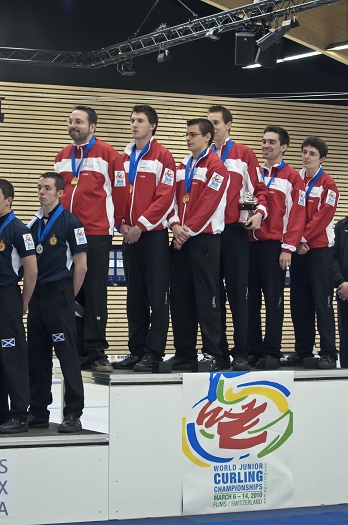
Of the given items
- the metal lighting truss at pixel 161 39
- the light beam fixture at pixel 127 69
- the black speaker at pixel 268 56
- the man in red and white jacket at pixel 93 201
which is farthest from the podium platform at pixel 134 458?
the light beam fixture at pixel 127 69

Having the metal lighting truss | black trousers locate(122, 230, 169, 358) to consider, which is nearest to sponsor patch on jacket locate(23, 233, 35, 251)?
black trousers locate(122, 230, 169, 358)

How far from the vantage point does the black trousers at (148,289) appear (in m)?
5.66

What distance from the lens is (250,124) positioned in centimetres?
1474

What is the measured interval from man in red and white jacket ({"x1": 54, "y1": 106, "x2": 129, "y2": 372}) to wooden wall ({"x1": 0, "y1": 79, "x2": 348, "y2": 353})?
7.90m

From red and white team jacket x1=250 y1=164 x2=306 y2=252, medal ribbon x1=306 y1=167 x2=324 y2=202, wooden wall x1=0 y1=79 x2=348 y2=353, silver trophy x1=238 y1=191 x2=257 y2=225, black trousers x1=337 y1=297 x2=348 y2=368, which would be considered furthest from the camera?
wooden wall x1=0 y1=79 x2=348 y2=353

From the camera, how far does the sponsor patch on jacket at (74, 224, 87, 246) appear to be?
5.10 meters

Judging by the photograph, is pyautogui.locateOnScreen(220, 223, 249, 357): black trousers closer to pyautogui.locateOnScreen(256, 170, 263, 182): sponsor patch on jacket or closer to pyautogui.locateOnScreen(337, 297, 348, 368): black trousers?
Result: pyautogui.locateOnScreen(256, 170, 263, 182): sponsor patch on jacket

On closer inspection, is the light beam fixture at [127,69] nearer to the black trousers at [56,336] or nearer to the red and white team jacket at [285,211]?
the red and white team jacket at [285,211]

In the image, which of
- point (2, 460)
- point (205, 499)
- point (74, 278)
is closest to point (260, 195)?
point (74, 278)

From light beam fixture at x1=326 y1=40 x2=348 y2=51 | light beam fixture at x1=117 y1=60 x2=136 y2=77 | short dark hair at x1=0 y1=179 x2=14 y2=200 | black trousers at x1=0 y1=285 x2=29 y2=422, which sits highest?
light beam fixture at x1=326 y1=40 x2=348 y2=51

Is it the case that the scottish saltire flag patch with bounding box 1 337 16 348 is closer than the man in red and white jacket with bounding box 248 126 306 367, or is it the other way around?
the scottish saltire flag patch with bounding box 1 337 16 348

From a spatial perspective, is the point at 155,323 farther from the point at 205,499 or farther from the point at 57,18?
the point at 57,18

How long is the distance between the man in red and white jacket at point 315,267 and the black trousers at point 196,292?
3.22 feet

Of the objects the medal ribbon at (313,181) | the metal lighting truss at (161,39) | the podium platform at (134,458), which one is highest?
the metal lighting truss at (161,39)
